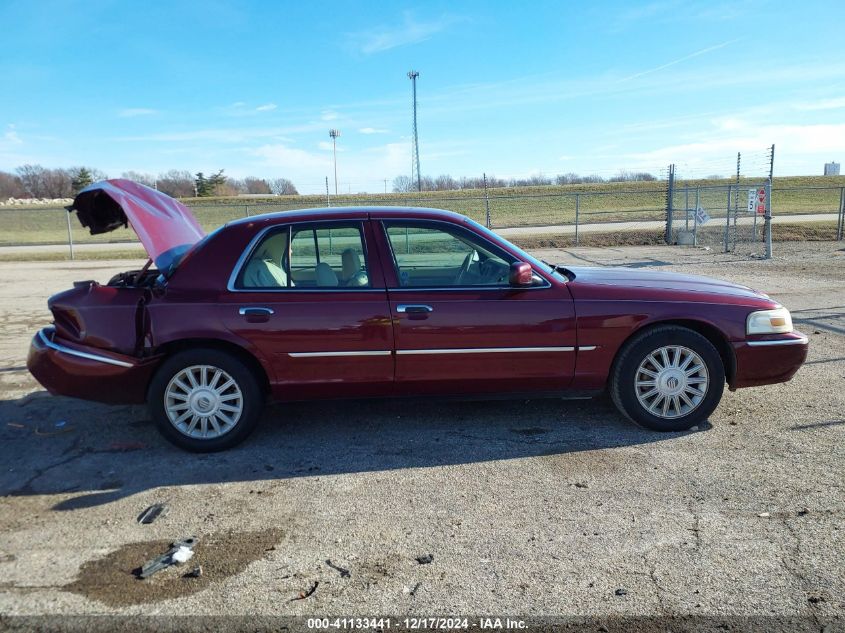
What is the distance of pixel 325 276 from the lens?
15.2ft

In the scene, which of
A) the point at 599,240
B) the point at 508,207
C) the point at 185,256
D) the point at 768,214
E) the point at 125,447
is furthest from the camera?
the point at 508,207

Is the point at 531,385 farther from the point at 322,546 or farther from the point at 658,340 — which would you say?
the point at 322,546

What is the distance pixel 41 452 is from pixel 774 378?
17.5 feet

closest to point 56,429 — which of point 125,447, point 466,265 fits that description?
point 125,447

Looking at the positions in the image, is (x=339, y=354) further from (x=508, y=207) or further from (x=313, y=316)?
(x=508, y=207)

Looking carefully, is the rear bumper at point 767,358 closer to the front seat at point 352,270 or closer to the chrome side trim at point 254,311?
the front seat at point 352,270

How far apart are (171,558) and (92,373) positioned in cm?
184

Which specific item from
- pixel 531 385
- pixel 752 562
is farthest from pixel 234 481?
pixel 752 562

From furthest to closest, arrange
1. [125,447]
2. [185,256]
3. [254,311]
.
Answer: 1. [125,447]
2. [185,256]
3. [254,311]

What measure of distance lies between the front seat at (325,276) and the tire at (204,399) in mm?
798

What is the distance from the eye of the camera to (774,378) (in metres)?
4.79

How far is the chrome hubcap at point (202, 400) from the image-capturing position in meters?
4.47

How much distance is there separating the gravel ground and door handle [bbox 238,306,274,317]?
3.17 feet

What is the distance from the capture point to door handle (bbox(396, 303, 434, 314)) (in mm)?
4465
